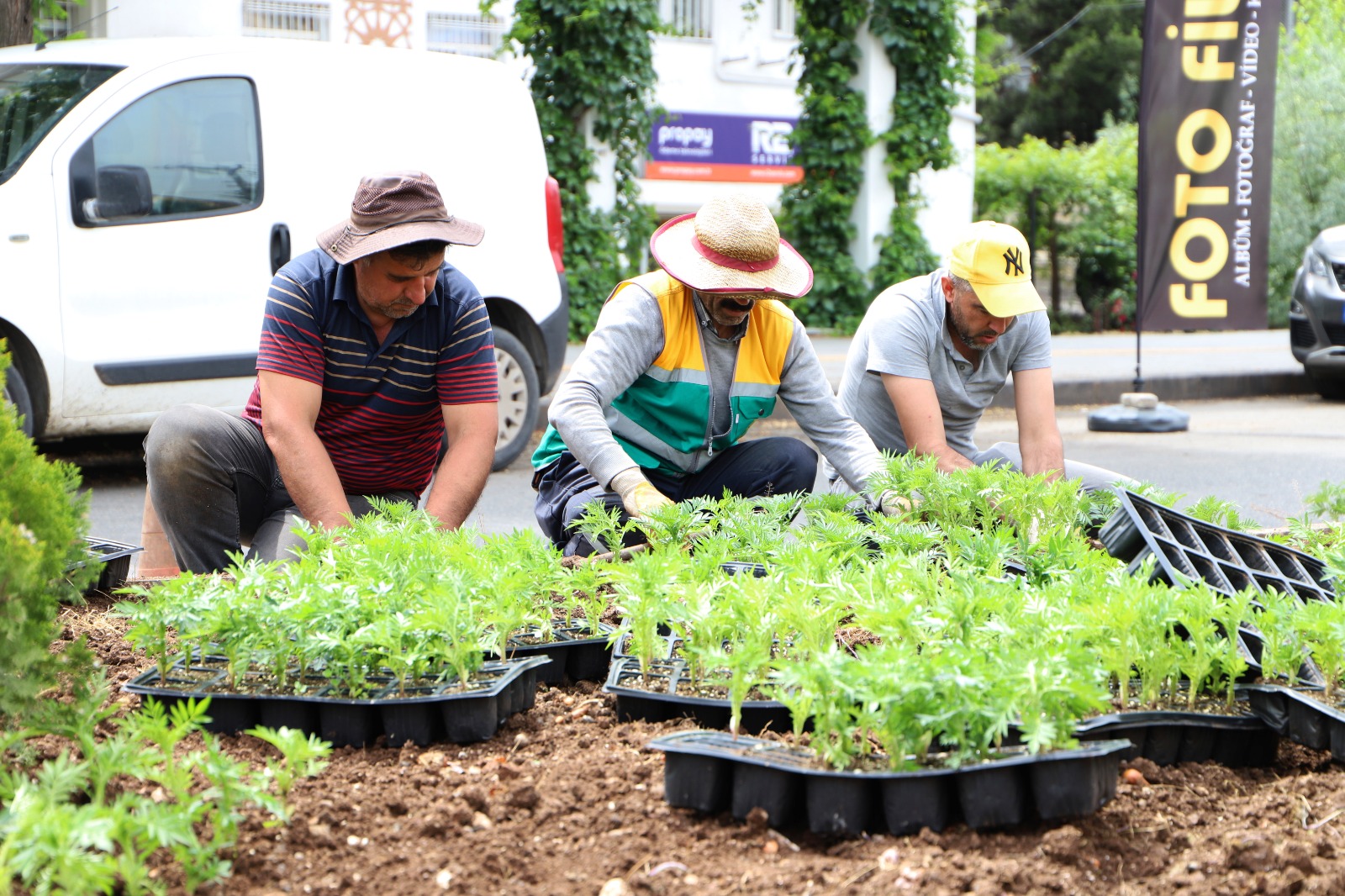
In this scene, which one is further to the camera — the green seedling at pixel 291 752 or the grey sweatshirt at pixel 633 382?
the grey sweatshirt at pixel 633 382

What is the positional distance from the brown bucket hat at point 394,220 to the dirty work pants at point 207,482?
0.63 metres

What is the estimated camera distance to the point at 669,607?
2209mm

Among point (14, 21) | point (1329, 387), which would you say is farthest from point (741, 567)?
point (1329, 387)

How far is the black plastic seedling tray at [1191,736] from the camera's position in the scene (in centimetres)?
208

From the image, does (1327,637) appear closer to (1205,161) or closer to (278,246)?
(278,246)

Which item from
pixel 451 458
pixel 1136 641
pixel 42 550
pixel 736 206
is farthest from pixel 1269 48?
pixel 42 550

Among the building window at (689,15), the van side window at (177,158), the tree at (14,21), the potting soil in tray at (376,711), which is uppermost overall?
the building window at (689,15)

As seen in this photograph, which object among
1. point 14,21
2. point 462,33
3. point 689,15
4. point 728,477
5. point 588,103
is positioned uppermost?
point 689,15

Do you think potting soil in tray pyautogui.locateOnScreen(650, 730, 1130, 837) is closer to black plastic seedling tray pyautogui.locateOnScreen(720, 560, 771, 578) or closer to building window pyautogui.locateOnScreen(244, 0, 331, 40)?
black plastic seedling tray pyautogui.locateOnScreen(720, 560, 771, 578)

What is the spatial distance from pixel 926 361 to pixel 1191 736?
2.24 meters

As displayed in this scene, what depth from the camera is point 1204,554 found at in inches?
100

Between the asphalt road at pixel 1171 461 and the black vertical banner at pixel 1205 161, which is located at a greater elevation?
the black vertical banner at pixel 1205 161

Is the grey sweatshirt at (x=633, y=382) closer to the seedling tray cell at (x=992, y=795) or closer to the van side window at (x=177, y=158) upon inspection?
the seedling tray cell at (x=992, y=795)

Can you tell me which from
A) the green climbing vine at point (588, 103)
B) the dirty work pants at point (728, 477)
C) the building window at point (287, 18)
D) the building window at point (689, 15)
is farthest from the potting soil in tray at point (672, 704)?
the building window at point (689, 15)
